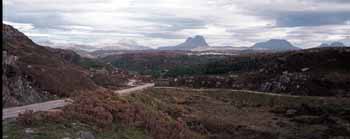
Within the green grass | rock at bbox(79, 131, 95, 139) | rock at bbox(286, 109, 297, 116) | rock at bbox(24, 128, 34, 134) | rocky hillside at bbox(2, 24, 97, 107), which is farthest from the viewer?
rock at bbox(286, 109, 297, 116)

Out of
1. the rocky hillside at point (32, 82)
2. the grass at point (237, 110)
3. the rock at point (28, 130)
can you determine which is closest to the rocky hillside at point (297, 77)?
the grass at point (237, 110)

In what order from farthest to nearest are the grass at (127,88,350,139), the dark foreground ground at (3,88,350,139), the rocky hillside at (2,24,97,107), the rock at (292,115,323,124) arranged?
the rock at (292,115,323,124) → the grass at (127,88,350,139) → the rocky hillside at (2,24,97,107) → the dark foreground ground at (3,88,350,139)

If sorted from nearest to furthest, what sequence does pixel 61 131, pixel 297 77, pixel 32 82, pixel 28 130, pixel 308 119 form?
pixel 28 130
pixel 61 131
pixel 32 82
pixel 308 119
pixel 297 77

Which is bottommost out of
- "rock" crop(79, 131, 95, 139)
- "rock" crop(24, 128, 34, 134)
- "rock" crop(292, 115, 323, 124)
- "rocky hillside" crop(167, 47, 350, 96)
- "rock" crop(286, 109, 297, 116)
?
"rock" crop(286, 109, 297, 116)

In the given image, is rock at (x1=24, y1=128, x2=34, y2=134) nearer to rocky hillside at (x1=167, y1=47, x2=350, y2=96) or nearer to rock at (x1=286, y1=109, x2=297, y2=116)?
rock at (x1=286, y1=109, x2=297, y2=116)

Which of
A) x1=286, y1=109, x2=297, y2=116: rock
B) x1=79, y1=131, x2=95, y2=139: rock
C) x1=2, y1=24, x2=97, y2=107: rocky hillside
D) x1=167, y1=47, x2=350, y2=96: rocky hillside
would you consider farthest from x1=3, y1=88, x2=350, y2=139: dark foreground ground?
x1=2, y1=24, x2=97, y2=107: rocky hillside

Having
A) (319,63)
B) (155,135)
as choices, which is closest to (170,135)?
(155,135)

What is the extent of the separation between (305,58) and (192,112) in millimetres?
53078

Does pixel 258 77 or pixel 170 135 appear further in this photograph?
pixel 258 77

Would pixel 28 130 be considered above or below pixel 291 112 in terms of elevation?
above

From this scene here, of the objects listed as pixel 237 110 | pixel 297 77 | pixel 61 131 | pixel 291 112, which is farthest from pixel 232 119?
pixel 297 77

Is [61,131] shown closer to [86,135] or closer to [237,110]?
[86,135]

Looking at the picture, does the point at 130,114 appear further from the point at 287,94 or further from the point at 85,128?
the point at 287,94

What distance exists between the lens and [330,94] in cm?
6344
